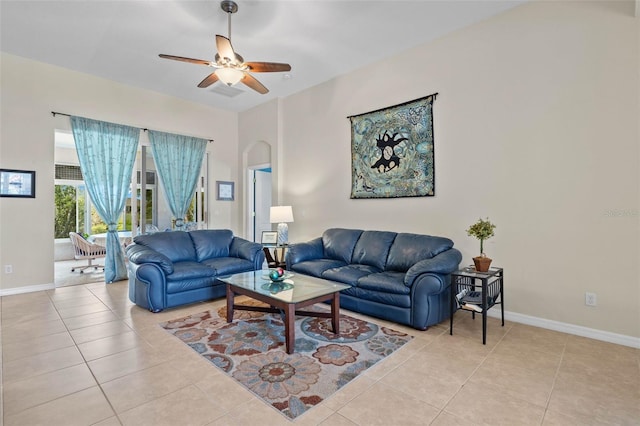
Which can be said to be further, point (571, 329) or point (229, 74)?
point (229, 74)

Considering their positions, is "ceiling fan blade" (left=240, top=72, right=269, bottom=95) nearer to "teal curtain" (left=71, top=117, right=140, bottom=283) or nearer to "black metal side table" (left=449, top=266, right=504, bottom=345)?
"black metal side table" (left=449, top=266, right=504, bottom=345)

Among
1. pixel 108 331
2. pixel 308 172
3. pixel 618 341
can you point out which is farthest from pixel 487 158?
pixel 108 331

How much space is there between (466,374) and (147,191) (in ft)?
19.8

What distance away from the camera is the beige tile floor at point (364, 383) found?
1.83 metres

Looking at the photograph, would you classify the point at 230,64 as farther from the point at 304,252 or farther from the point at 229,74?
the point at 304,252

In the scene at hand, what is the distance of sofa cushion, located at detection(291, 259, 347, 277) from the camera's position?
156 inches

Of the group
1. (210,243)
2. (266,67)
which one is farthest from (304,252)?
(266,67)

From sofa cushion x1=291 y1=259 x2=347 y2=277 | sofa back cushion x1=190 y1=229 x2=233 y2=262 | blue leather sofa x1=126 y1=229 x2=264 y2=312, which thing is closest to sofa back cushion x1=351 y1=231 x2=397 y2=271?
sofa cushion x1=291 y1=259 x2=347 y2=277

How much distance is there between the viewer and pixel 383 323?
3299 millimetres

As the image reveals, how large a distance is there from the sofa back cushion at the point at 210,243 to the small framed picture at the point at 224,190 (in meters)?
1.92

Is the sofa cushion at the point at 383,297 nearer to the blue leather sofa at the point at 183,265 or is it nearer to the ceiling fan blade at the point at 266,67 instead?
the blue leather sofa at the point at 183,265

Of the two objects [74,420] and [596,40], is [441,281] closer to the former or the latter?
[596,40]

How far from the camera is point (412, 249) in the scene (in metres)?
3.74

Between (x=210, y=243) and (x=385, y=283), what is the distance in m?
2.83
